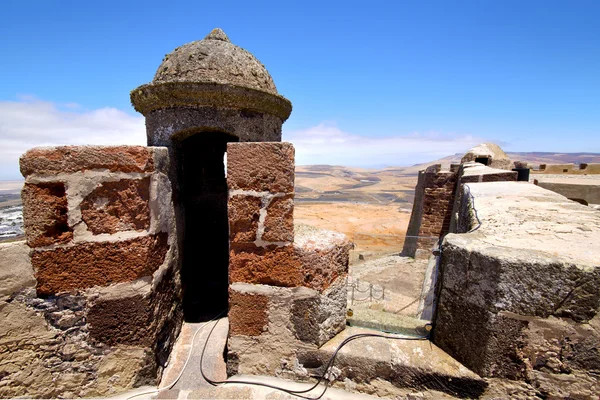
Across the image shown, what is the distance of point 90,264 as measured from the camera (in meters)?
1.58

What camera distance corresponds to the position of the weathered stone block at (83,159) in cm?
144

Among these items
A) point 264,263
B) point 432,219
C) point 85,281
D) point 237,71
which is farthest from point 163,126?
point 432,219

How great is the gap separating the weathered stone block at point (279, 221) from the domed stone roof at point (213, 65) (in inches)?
50.0

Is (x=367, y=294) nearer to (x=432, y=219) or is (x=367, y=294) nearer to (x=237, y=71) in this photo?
(x=432, y=219)

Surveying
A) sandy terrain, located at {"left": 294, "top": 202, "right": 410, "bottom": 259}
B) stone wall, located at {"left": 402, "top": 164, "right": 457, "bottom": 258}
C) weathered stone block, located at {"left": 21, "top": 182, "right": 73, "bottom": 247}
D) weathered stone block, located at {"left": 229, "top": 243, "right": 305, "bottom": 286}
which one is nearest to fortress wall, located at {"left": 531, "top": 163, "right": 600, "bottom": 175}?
stone wall, located at {"left": 402, "top": 164, "right": 457, "bottom": 258}

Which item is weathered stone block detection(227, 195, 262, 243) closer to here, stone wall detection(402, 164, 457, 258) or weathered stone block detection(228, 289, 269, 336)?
weathered stone block detection(228, 289, 269, 336)

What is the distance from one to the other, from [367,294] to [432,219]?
352cm

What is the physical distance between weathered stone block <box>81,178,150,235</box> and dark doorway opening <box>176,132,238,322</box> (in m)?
1.20

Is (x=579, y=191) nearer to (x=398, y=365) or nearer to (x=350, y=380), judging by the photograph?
(x=398, y=365)

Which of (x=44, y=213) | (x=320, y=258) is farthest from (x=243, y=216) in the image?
(x=44, y=213)

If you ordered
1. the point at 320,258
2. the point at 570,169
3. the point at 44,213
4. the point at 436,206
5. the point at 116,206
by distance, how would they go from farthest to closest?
the point at 570,169 < the point at 436,206 < the point at 320,258 < the point at 116,206 < the point at 44,213

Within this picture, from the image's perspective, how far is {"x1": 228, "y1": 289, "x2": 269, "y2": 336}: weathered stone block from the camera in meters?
1.73

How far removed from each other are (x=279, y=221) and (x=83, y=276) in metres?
1.06

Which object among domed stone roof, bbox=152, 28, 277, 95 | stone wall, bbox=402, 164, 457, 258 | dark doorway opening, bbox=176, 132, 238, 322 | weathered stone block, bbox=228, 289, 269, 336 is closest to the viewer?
weathered stone block, bbox=228, 289, 269, 336
